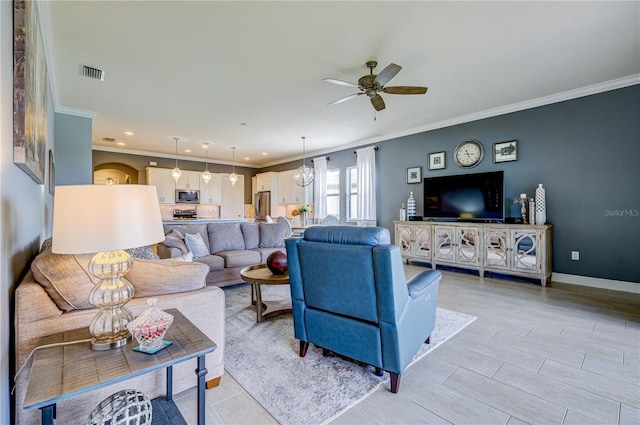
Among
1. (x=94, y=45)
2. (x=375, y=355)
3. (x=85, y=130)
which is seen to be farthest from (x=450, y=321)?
(x=85, y=130)

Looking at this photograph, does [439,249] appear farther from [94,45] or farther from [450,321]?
[94,45]

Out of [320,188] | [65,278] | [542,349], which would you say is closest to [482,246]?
[542,349]

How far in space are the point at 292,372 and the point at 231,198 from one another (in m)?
8.19

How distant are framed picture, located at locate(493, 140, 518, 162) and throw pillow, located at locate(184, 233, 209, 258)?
4813 millimetres

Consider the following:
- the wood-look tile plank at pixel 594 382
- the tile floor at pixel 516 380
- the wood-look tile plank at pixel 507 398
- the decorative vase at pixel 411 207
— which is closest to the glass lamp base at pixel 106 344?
the tile floor at pixel 516 380

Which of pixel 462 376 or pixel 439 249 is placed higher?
pixel 439 249

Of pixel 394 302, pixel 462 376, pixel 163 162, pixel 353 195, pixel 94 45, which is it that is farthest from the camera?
pixel 163 162

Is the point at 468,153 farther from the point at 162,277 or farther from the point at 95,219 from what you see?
the point at 95,219

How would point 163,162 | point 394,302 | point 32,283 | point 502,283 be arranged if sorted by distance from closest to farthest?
point 32,283, point 394,302, point 502,283, point 163,162

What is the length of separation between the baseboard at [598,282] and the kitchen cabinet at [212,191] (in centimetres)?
843

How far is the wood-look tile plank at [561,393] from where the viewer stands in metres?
1.62

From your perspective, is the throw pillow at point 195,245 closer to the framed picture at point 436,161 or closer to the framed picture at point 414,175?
the framed picture at point 414,175

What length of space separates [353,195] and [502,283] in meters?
3.80

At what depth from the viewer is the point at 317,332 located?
2.07m
